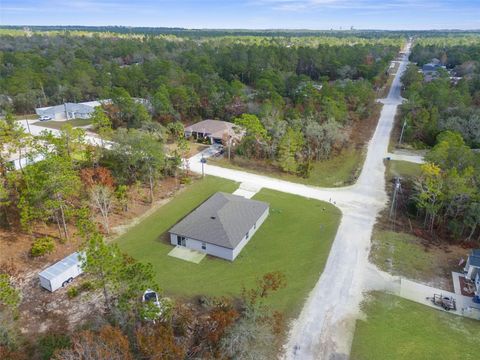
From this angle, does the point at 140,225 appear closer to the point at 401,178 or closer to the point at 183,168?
the point at 183,168

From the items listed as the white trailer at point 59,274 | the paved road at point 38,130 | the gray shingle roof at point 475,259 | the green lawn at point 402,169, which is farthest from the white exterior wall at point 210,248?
the paved road at point 38,130

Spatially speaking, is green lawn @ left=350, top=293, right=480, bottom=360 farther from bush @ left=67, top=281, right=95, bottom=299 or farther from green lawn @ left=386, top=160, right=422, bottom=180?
green lawn @ left=386, top=160, right=422, bottom=180

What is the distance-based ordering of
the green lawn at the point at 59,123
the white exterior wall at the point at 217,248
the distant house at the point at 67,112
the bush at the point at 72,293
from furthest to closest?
the distant house at the point at 67,112
the green lawn at the point at 59,123
the white exterior wall at the point at 217,248
the bush at the point at 72,293

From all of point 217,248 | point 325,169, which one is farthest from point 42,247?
point 325,169

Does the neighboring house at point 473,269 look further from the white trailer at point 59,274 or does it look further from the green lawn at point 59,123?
the green lawn at point 59,123

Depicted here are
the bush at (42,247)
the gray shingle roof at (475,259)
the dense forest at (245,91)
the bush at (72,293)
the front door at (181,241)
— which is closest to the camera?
the bush at (72,293)
